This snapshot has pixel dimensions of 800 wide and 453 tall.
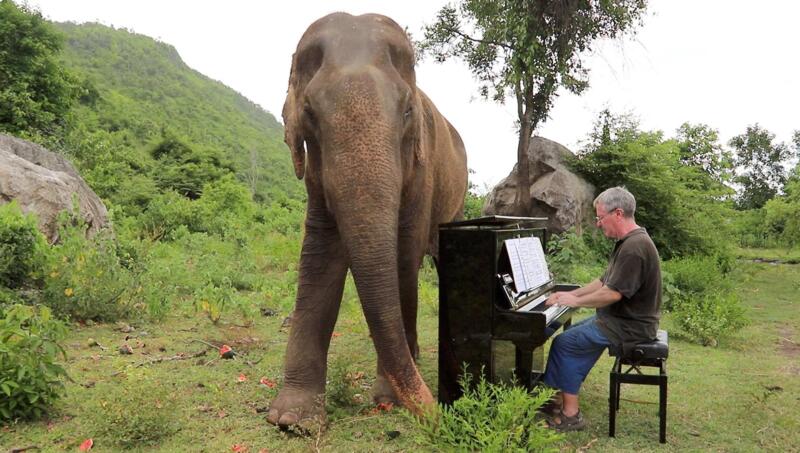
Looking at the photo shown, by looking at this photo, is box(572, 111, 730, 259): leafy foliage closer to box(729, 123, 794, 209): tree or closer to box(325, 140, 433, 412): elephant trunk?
box(325, 140, 433, 412): elephant trunk

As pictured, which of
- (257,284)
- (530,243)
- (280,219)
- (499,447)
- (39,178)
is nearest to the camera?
(499,447)

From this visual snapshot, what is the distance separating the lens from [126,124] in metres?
35.9

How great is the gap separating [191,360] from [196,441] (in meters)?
2.23

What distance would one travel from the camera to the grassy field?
420 centimetres

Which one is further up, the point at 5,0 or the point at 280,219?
the point at 5,0

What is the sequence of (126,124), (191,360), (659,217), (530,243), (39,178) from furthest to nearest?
(126,124) → (659,217) → (39,178) → (191,360) → (530,243)

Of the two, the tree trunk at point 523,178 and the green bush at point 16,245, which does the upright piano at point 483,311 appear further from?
the tree trunk at point 523,178

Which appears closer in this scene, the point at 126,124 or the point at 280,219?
the point at 280,219

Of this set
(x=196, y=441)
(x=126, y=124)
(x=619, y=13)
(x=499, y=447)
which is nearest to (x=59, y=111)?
(x=126, y=124)

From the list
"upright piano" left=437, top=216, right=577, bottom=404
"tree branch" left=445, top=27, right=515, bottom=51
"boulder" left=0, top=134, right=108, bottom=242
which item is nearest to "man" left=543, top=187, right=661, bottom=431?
"upright piano" left=437, top=216, right=577, bottom=404

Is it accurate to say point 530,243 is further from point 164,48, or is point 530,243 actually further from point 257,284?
point 164,48

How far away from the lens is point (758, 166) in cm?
4034

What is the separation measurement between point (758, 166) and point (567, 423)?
4291 cm

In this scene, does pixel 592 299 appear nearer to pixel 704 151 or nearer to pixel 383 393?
pixel 383 393
